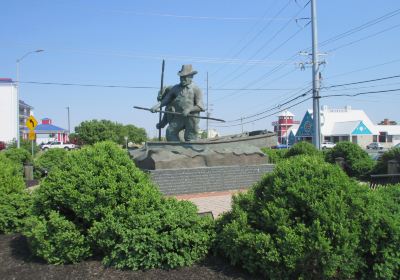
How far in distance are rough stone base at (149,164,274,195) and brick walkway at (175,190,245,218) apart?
0.22 meters

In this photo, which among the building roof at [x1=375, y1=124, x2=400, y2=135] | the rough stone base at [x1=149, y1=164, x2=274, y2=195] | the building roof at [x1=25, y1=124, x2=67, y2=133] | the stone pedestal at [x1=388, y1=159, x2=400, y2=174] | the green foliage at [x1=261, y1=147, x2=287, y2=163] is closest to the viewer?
the rough stone base at [x1=149, y1=164, x2=274, y2=195]

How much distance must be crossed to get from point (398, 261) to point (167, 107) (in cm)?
867

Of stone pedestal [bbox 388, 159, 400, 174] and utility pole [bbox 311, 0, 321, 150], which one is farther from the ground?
utility pole [bbox 311, 0, 321, 150]

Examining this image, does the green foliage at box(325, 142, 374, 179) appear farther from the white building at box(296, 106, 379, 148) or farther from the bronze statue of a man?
the white building at box(296, 106, 379, 148)

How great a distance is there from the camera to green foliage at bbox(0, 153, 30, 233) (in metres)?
5.83

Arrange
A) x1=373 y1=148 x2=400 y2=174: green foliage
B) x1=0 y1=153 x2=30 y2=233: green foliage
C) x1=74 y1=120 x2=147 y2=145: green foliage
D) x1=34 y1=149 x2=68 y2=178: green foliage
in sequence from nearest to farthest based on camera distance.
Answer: x1=0 y1=153 x2=30 y2=233: green foliage
x1=373 y1=148 x2=400 y2=174: green foliage
x1=34 y1=149 x2=68 y2=178: green foliage
x1=74 y1=120 x2=147 y2=145: green foliage

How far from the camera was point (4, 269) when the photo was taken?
441cm

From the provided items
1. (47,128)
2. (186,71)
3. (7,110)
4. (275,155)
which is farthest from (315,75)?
(47,128)

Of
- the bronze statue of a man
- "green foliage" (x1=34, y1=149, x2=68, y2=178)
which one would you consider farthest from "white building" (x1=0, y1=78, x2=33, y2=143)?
the bronze statue of a man

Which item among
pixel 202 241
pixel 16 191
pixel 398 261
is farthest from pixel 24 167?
pixel 398 261

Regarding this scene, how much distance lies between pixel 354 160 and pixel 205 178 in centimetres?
837

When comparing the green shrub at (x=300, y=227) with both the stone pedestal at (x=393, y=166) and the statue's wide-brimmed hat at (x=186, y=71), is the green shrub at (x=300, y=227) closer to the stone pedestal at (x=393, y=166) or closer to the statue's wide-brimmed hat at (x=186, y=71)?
the statue's wide-brimmed hat at (x=186, y=71)

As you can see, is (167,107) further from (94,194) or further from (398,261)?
(398,261)

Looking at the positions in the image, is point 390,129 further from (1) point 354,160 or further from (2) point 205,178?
(2) point 205,178
